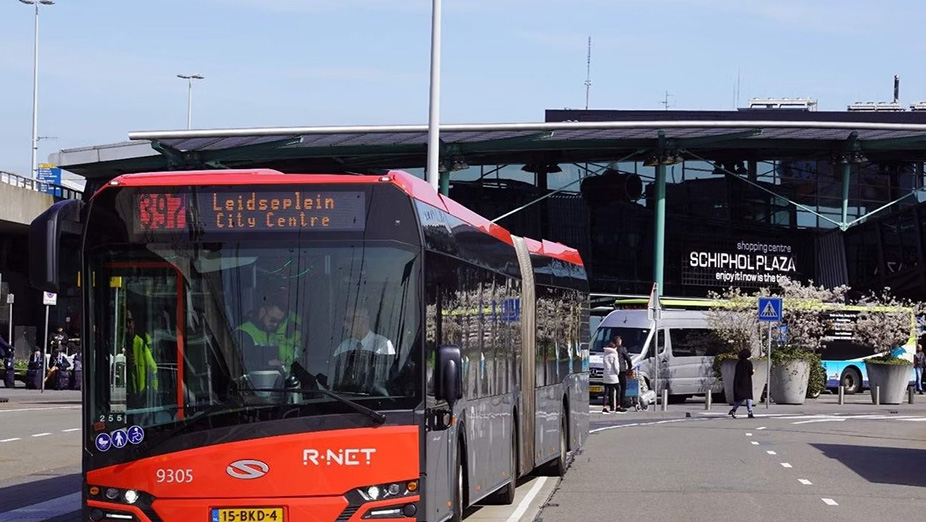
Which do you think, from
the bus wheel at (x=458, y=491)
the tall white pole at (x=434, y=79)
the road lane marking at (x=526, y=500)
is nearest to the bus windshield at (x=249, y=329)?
the bus wheel at (x=458, y=491)

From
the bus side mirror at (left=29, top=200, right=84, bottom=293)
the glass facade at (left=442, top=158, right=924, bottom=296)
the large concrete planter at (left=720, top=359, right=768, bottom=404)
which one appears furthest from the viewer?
Result: the glass facade at (left=442, top=158, right=924, bottom=296)

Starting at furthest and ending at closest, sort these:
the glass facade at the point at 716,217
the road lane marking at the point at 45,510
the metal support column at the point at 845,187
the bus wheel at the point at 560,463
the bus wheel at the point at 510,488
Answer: the glass facade at the point at 716,217 → the metal support column at the point at 845,187 → the bus wheel at the point at 560,463 → the bus wheel at the point at 510,488 → the road lane marking at the point at 45,510

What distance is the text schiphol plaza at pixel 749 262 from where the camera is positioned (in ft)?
193

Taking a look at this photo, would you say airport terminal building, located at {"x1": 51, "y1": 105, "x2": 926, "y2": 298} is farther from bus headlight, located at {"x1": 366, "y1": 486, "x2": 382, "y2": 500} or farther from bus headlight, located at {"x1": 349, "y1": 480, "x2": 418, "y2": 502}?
bus headlight, located at {"x1": 366, "y1": 486, "x2": 382, "y2": 500}

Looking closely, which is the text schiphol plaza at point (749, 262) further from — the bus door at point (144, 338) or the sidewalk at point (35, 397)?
the bus door at point (144, 338)

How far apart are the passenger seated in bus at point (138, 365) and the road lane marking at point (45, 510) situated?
451 cm

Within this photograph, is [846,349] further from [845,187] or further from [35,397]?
[35,397]

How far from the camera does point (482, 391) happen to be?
1242cm

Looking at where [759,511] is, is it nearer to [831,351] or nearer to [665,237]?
[831,351]

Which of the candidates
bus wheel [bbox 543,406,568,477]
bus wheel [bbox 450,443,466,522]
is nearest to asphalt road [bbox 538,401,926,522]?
bus wheel [bbox 543,406,568,477]

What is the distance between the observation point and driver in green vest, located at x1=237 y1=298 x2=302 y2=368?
9305 mm

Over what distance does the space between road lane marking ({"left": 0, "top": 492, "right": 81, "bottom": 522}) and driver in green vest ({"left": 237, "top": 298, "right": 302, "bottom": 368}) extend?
5.00m

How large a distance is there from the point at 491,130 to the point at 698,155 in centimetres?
1130

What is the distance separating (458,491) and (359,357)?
84.6 inches
